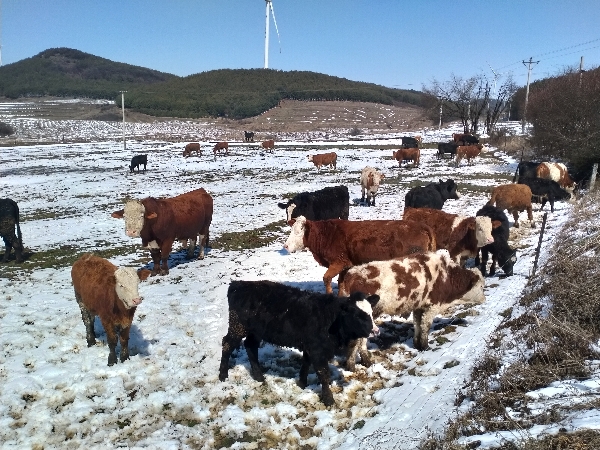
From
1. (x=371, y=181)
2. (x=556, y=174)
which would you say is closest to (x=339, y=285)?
(x=371, y=181)

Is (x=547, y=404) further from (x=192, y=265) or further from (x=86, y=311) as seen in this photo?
(x=192, y=265)

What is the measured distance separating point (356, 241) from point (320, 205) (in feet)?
18.4

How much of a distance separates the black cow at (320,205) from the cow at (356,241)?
4588mm

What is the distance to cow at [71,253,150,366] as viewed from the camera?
21.0ft

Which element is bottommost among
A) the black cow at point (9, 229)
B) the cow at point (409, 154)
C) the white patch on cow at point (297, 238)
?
the black cow at point (9, 229)

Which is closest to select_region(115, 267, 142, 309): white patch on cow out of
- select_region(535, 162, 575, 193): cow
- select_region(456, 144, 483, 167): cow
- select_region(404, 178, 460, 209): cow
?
select_region(404, 178, 460, 209): cow

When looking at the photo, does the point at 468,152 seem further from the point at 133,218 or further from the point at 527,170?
the point at 133,218

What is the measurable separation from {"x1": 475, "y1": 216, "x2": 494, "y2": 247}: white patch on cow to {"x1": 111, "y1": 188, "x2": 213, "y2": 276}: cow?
22.3 feet

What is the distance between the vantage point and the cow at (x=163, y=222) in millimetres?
10234

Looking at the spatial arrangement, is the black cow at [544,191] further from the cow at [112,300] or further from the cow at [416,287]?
the cow at [112,300]

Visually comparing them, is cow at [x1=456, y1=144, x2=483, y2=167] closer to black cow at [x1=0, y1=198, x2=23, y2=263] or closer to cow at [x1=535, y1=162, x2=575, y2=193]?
cow at [x1=535, y1=162, x2=575, y2=193]

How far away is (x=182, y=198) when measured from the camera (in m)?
11.9

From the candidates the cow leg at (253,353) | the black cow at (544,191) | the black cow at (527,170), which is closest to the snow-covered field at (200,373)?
the cow leg at (253,353)

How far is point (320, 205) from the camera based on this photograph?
45.4 feet
